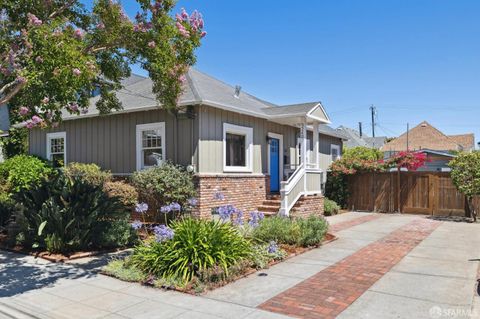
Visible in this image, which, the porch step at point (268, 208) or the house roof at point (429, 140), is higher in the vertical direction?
the house roof at point (429, 140)

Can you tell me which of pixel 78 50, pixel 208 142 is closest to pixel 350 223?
pixel 208 142

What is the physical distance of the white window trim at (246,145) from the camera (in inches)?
511

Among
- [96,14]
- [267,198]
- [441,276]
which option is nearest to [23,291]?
[96,14]

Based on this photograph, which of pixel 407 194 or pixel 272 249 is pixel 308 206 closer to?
pixel 407 194

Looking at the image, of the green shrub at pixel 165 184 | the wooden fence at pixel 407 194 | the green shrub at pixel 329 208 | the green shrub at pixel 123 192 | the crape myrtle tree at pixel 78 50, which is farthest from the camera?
the green shrub at pixel 329 208

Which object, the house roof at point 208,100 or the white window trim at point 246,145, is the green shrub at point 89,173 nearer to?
the house roof at point 208,100

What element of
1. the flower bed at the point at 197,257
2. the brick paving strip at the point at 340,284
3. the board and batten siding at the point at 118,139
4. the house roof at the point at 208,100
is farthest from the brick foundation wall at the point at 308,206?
Result: the flower bed at the point at 197,257

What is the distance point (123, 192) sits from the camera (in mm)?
11836

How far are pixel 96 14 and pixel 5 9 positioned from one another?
159 cm

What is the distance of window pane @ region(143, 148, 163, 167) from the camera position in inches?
505

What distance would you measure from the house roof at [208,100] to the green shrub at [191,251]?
5261 millimetres

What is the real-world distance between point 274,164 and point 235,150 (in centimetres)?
296

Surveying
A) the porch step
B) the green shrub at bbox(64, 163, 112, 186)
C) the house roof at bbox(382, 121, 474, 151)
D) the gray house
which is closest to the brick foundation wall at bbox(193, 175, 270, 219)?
the gray house

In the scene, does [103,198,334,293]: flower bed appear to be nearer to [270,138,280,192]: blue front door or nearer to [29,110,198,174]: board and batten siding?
[29,110,198,174]: board and batten siding
